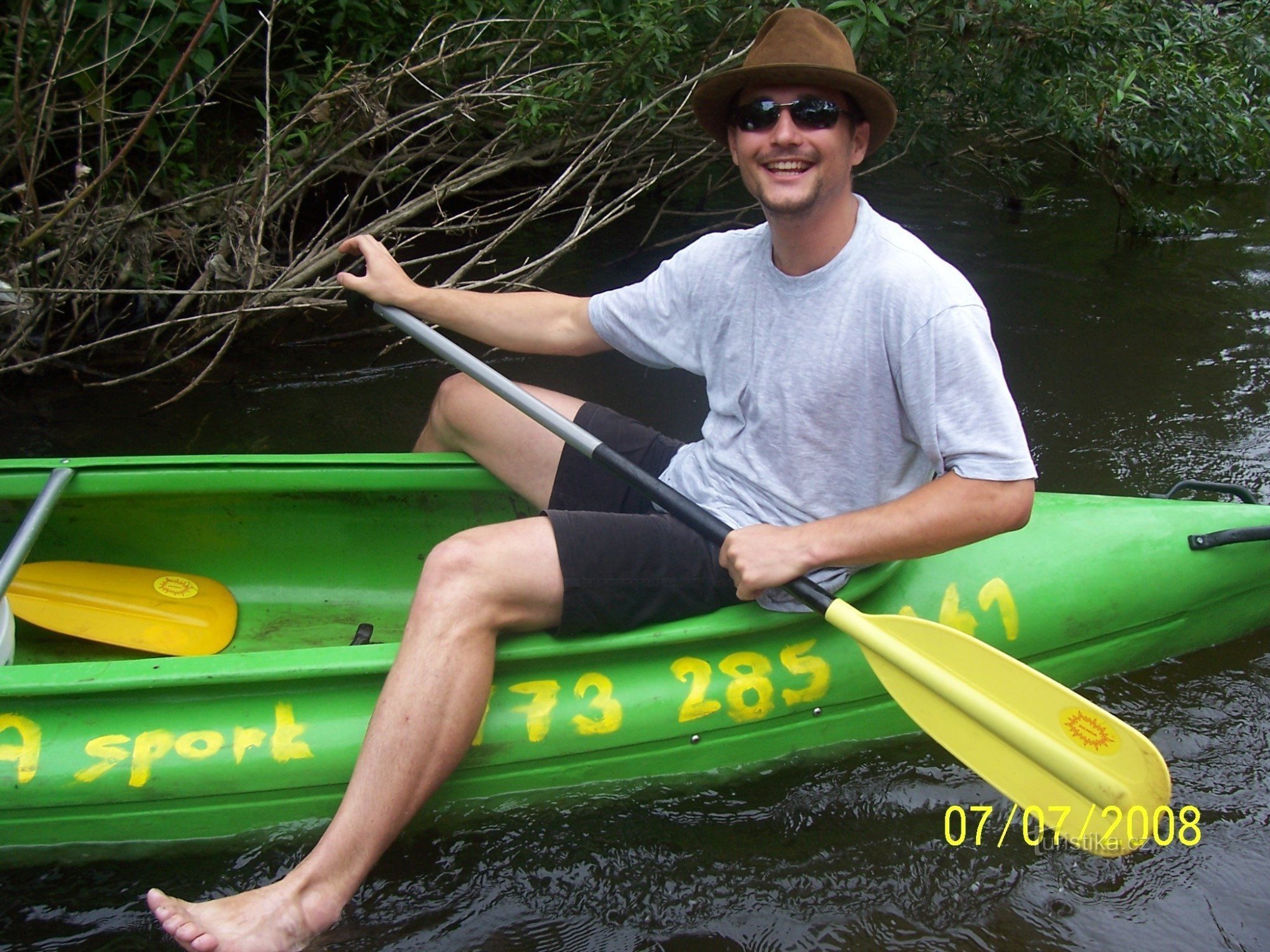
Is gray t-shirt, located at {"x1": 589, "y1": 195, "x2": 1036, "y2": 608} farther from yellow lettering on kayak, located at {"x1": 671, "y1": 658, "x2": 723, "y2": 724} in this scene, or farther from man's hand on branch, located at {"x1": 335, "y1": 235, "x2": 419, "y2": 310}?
man's hand on branch, located at {"x1": 335, "y1": 235, "x2": 419, "y2": 310}

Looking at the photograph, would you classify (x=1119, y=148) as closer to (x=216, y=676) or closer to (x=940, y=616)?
(x=940, y=616)

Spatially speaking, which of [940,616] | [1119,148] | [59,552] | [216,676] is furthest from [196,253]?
[1119,148]

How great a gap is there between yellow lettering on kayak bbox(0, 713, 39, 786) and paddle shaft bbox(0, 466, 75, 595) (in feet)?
0.85

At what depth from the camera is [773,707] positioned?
2197 mm

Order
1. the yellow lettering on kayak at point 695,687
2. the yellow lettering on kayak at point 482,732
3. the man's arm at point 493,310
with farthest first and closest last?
1. the man's arm at point 493,310
2. the yellow lettering on kayak at point 695,687
3. the yellow lettering on kayak at point 482,732

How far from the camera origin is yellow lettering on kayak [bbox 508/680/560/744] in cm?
207

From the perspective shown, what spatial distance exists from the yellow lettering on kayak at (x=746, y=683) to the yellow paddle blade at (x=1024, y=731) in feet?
0.76

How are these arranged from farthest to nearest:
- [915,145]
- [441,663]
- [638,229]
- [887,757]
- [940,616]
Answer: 1. [638,229]
2. [915,145]
3. [887,757]
4. [940,616]
5. [441,663]

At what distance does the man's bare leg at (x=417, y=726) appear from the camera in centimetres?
173

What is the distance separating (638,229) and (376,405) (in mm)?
2413

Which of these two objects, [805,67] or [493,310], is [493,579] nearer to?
[493,310]

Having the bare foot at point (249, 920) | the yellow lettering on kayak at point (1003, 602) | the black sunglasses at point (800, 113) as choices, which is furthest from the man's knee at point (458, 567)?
the yellow lettering on kayak at point (1003, 602)

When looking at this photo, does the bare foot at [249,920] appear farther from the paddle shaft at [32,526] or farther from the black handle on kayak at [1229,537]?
the black handle on kayak at [1229,537]

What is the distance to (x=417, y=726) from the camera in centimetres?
185
